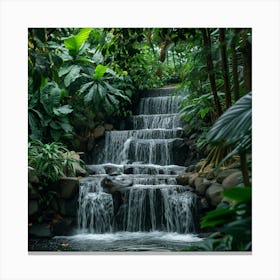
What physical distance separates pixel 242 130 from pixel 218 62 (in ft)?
5.55

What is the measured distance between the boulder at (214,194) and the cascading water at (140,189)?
0.28m

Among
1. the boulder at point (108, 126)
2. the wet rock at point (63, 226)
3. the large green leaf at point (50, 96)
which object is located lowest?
the wet rock at point (63, 226)

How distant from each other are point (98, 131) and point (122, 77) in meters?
0.76

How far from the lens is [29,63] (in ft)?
11.8

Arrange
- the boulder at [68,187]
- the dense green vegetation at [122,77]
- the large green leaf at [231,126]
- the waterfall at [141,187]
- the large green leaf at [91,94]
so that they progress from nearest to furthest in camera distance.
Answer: the large green leaf at [231,126] < the dense green vegetation at [122,77] < the waterfall at [141,187] < the boulder at [68,187] < the large green leaf at [91,94]

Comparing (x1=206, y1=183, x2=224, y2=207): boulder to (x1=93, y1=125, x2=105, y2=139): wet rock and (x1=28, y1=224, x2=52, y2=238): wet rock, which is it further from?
(x1=93, y1=125, x2=105, y2=139): wet rock

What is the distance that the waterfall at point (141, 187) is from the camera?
399cm

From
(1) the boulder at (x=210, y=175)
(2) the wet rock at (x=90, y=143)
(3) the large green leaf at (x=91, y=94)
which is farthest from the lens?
(2) the wet rock at (x=90, y=143)

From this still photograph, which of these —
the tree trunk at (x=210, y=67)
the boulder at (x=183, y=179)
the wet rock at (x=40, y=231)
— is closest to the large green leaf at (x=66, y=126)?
the wet rock at (x=40, y=231)

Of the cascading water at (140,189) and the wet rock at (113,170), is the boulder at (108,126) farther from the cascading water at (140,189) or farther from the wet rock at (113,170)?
the wet rock at (113,170)

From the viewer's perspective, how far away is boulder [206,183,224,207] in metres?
3.64

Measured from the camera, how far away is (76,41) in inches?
159

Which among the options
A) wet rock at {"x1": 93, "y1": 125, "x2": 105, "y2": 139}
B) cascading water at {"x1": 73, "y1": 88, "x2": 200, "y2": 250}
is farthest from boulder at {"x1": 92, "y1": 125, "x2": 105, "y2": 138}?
cascading water at {"x1": 73, "y1": 88, "x2": 200, "y2": 250}

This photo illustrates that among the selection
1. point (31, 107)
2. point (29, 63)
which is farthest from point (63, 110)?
point (29, 63)
